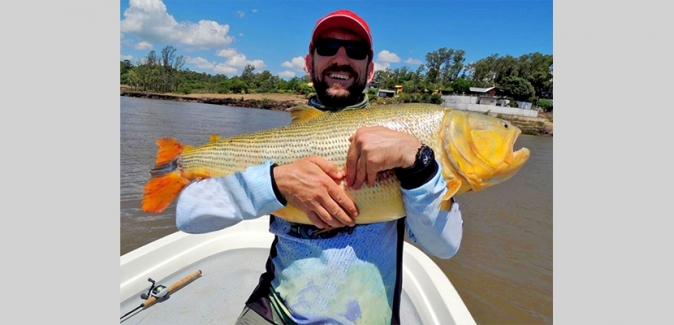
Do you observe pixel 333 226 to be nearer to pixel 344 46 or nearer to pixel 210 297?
pixel 344 46

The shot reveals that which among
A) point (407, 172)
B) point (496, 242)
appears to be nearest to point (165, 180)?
point (407, 172)

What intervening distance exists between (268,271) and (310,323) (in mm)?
375

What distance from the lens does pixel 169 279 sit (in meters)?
3.42

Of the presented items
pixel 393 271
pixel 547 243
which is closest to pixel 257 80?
pixel 547 243

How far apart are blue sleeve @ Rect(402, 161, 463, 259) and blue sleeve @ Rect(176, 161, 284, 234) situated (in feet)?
1.88

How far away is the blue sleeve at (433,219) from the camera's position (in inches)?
54.7

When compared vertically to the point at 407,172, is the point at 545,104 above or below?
above

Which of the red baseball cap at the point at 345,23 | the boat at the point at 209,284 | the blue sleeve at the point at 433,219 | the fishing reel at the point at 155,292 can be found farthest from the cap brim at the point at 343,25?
the fishing reel at the point at 155,292

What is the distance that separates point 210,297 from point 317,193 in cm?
232

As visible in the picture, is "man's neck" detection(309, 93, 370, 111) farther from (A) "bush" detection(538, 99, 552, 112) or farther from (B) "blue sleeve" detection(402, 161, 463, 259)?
(A) "bush" detection(538, 99, 552, 112)

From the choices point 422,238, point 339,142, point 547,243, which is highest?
point 339,142

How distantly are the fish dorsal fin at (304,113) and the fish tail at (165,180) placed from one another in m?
0.72

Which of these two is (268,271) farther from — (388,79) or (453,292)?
(388,79)

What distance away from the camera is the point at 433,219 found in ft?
4.75
